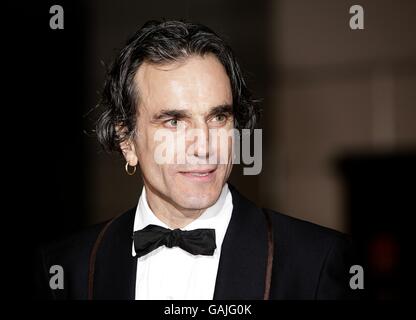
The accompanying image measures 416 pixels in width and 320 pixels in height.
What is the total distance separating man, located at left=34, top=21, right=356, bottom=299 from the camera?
1.87 metres

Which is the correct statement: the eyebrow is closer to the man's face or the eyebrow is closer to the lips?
the man's face

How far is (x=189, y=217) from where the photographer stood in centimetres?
200

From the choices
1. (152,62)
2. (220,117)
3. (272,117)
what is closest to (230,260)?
(220,117)

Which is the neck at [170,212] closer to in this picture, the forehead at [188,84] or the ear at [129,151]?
the ear at [129,151]

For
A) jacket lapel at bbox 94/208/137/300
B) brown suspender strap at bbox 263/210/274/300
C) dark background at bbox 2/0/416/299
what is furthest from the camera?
dark background at bbox 2/0/416/299

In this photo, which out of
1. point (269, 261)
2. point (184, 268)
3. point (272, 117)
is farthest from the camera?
point (272, 117)

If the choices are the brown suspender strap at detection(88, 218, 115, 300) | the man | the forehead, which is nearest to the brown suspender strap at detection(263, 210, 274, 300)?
the man

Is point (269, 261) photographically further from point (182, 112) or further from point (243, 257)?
point (182, 112)

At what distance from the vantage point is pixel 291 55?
3.17 meters

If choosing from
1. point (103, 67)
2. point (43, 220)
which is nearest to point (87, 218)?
point (43, 220)

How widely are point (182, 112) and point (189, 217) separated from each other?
34 centimetres

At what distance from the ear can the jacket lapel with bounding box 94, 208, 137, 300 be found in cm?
20
